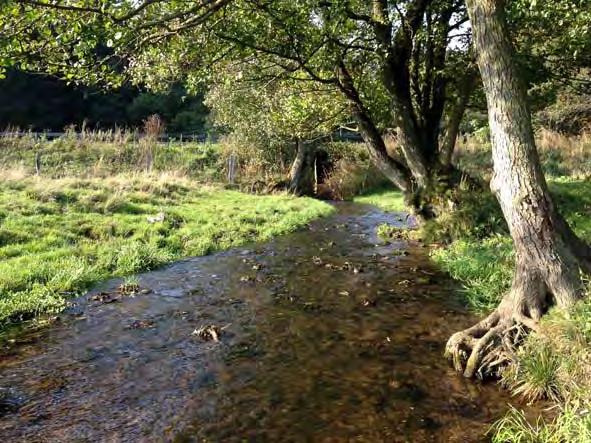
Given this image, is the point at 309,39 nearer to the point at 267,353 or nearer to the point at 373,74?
the point at 373,74

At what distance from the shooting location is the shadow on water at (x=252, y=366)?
20.0 ft

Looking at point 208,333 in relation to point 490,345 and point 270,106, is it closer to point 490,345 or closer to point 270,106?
point 490,345

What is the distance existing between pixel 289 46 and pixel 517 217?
7.61 meters

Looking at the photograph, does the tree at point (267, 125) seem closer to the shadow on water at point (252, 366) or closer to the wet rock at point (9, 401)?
the shadow on water at point (252, 366)

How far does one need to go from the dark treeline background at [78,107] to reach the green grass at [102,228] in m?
29.2

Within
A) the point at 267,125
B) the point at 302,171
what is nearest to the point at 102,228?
the point at 267,125

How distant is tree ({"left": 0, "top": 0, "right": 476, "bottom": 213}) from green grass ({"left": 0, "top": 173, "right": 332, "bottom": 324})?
427 centimetres

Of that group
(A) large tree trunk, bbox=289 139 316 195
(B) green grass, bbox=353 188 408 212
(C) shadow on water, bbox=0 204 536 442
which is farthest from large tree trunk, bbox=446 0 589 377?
(A) large tree trunk, bbox=289 139 316 195

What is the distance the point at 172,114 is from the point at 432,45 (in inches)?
1755

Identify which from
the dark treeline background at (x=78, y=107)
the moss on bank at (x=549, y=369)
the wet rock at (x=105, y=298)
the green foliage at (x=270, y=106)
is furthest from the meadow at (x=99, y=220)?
the dark treeline background at (x=78, y=107)

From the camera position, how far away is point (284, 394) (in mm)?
6840

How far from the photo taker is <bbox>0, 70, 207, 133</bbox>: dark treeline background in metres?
48.4

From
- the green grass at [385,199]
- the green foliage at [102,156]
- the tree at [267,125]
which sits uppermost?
the tree at [267,125]

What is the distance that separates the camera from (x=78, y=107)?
52250 millimetres
